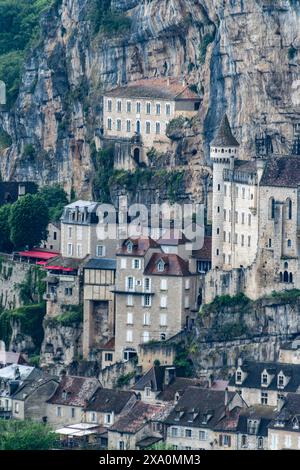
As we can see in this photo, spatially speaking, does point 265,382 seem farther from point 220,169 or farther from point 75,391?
point 220,169

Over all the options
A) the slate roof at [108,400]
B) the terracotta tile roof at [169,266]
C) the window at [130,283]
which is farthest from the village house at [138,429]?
the window at [130,283]

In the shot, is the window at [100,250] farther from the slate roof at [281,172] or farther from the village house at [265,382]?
the village house at [265,382]

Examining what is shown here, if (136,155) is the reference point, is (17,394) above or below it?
below

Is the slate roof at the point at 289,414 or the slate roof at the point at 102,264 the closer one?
the slate roof at the point at 289,414

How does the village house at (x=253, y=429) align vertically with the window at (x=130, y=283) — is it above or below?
below

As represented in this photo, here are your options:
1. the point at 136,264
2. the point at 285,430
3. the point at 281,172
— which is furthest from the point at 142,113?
the point at 285,430
